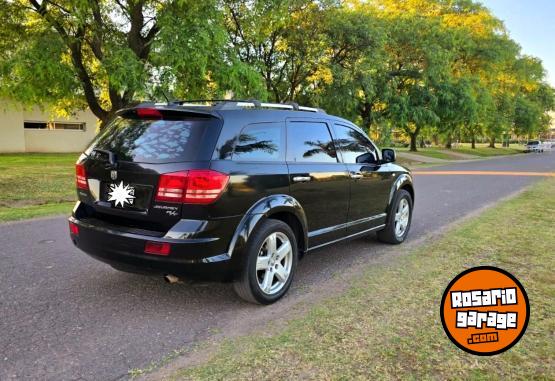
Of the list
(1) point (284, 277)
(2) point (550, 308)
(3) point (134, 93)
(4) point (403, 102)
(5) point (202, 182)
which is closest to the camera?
(5) point (202, 182)

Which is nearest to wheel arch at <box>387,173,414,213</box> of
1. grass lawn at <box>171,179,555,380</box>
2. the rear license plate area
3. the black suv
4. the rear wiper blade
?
grass lawn at <box>171,179,555,380</box>

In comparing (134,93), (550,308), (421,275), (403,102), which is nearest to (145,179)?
(421,275)

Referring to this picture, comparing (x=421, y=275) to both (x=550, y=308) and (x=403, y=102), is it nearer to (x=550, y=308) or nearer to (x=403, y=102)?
(x=550, y=308)

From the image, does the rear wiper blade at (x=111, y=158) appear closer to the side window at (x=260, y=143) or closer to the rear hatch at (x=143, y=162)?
the rear hatch at (x=143, y=162)

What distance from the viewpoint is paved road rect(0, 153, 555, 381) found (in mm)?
3035

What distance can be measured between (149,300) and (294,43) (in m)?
18.3

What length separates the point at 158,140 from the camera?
12.4 ft

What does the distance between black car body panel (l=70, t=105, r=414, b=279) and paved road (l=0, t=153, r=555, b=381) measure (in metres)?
0.42

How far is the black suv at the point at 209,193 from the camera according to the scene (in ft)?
11.6

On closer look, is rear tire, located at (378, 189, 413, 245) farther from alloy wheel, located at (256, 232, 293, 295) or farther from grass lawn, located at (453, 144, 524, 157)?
grass lawn, located at (453, 144, 524, 157)

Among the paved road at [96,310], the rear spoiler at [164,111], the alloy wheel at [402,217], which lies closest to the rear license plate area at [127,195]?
the rear spoiler at [164,111]

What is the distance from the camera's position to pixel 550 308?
3.88 m

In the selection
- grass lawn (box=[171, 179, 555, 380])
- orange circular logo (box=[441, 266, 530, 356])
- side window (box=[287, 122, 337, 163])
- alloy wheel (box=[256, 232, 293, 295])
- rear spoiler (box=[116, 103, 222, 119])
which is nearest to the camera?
orange circular logo (box=[441, 266, 530, 356])

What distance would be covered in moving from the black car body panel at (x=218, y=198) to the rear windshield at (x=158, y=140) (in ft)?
0.06
